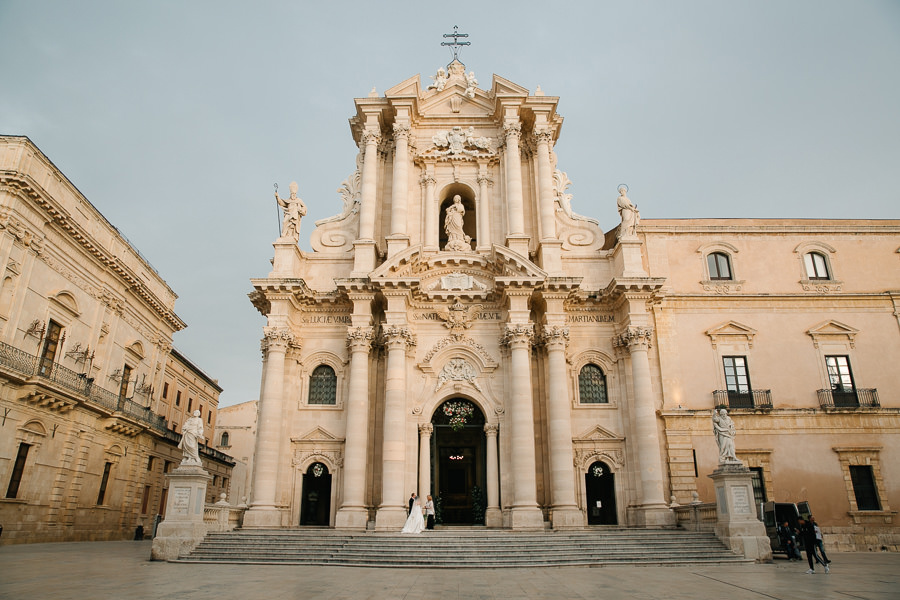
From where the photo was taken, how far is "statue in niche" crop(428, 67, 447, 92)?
29078 mm

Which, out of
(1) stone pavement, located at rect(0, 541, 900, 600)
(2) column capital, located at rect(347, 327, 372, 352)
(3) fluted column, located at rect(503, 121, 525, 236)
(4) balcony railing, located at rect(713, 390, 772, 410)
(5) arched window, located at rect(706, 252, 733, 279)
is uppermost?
(3) fluted column, located at rect(503, 121, 525, 236)

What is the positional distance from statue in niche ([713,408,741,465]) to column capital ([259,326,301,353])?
15345 millimetres

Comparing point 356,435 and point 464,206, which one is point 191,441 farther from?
point 464,206

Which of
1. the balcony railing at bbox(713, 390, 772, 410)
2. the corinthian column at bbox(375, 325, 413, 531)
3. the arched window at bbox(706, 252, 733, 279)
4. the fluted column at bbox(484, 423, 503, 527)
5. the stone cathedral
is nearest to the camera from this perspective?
the corinthian column at bbox(375, 325, 413, 531)

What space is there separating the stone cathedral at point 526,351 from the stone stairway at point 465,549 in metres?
2.81

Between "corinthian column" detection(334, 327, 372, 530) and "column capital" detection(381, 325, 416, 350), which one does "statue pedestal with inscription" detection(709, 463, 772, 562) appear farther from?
"corinthian column" detection(334, 327, 372, 530)

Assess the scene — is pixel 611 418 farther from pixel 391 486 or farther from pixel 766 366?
pixel 391 486

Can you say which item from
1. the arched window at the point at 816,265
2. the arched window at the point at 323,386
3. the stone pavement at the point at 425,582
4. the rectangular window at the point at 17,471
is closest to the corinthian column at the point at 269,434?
the arched window at the point at 323,386

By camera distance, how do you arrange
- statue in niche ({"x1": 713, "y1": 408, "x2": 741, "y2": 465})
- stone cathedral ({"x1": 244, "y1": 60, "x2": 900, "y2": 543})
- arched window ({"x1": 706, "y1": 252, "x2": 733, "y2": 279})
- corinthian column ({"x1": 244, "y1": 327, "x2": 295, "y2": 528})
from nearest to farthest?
statue in niche ({"x1": 713, "y1": 408, "x2": 741, "y2": 465}) < corinthian column ({"x1": 244, "y1": 327, "x2": 295, "y2": 528}) < stone cathedral ({"x1": 244, "y1": 60, "x2": 900, "y2": 543}) < arched window ({"x1": 706, "y1": 252, "x2": 733, "y2": 279})

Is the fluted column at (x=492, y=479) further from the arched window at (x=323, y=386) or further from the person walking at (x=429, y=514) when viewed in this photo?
the arched window at (x=323, y=386)

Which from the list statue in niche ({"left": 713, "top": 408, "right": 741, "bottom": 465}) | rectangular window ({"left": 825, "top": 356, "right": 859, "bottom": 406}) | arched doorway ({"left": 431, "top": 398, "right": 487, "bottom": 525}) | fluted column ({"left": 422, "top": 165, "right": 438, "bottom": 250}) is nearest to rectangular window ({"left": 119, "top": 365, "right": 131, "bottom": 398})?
arched doorway ({"left": 431, "top": 398, "right": 487, "bottom": 525})

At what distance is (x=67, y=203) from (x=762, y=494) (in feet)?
98.4

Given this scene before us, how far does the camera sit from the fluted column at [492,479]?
73.4 ft

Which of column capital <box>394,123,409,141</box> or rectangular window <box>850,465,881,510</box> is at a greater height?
column capital <box>394,123,409,141</box>
